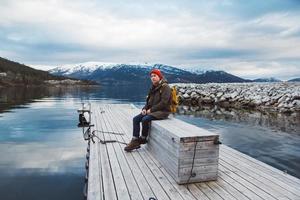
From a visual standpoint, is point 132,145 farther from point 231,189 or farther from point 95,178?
point 231,189

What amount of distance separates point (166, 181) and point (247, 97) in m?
25.8

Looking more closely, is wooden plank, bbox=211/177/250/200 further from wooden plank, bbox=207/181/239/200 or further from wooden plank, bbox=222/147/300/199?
wooden plank, bbox=222/147/300/199

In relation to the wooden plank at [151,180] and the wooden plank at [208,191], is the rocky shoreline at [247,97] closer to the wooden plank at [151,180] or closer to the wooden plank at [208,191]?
the wooden plank at [151,180]

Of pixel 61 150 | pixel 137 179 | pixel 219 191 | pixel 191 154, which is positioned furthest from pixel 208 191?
pixel 61 150

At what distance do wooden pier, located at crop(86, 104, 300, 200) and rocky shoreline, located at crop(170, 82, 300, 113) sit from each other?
19.2m

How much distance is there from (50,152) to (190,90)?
92.1ft

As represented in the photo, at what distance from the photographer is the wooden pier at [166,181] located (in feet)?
17.7

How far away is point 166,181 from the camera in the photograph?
6.01 meters

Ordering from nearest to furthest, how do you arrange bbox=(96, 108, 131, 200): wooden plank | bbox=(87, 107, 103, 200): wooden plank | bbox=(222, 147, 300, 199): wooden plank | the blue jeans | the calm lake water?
bbox=(87, 107, 103, 200): wooden plank
bbox=(96, 108, 131, 200): wooden plank
bbox=(222, 147, 300, 199): wooden plank
the calm lake water
the blue jeans

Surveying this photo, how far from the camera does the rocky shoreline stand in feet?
83.3

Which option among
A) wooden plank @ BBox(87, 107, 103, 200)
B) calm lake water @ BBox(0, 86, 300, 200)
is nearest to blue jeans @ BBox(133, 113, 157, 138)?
wooden plank @ BBox(87, 107, 103, 200)

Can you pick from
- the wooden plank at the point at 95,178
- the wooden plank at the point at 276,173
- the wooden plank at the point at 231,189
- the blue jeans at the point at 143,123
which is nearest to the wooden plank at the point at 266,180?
the wooden plank at the point at 276,173

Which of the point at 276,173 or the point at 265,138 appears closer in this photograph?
the point at 276,173

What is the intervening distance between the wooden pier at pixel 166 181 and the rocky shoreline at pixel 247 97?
63.0ft
